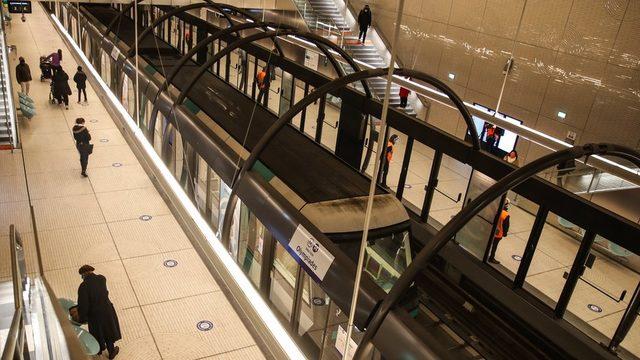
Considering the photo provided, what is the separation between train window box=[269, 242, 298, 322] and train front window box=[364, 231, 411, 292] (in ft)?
2.40

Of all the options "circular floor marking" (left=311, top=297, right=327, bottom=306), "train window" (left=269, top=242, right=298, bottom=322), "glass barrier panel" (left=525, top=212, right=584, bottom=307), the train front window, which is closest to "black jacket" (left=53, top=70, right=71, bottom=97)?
"train window" (left=269, top=242, right=298, bottom=322)

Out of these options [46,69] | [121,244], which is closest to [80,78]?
[46,69]

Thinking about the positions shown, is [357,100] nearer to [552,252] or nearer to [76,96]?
[552,252]

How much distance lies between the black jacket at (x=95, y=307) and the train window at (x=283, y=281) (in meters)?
2.25

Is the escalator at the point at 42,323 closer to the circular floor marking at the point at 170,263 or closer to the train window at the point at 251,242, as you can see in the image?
the train window at the point at 251,242

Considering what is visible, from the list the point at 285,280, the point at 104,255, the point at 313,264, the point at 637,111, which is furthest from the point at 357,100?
the point at 637,111

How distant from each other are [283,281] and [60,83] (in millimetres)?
12160

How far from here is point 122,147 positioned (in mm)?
12641

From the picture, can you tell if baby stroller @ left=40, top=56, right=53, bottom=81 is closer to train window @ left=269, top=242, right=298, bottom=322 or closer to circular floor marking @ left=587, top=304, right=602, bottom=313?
train window @ left=269, top=242, right=298, bottom=322

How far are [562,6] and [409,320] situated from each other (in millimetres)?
10347

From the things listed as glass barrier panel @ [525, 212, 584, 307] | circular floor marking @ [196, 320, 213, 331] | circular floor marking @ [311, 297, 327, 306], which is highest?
circular floor marking @ [311, 297, 327, 306]

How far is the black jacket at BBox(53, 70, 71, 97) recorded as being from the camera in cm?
1415

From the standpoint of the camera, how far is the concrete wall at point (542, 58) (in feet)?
33.2

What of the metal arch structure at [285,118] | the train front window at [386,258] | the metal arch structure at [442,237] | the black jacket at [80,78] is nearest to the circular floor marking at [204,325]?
the metal arch structure at [285,118]
